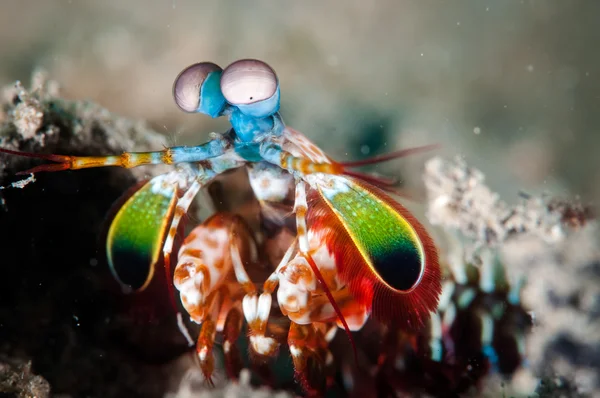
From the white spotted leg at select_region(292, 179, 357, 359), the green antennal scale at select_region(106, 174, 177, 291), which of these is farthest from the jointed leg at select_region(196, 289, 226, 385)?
the white spotted leg at select_region(292, 179, 357, 359)

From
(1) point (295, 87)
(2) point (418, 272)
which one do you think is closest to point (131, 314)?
(2) point (418, 272)

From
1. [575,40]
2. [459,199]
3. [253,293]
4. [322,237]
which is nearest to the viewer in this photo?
[322,237]

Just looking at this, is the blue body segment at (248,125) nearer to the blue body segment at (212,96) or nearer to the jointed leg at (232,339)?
the blue body segment at (212,96)

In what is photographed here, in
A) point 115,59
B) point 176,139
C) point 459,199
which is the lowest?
point 176,139

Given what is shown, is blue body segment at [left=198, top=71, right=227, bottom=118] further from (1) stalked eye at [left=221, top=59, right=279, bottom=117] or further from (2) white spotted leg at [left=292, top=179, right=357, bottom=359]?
(2) white spotted leg at [left=292, top=179, right=357, bottom=359]

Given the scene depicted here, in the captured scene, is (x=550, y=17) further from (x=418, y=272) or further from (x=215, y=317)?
(x=215, y=317)

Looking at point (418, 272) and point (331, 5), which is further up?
point (331, 5)

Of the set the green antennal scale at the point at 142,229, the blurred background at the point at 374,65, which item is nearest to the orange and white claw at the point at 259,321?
the green antennal scale at the point at 142,229

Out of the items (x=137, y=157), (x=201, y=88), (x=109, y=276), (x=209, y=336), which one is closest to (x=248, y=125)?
(x=201, y=88)
